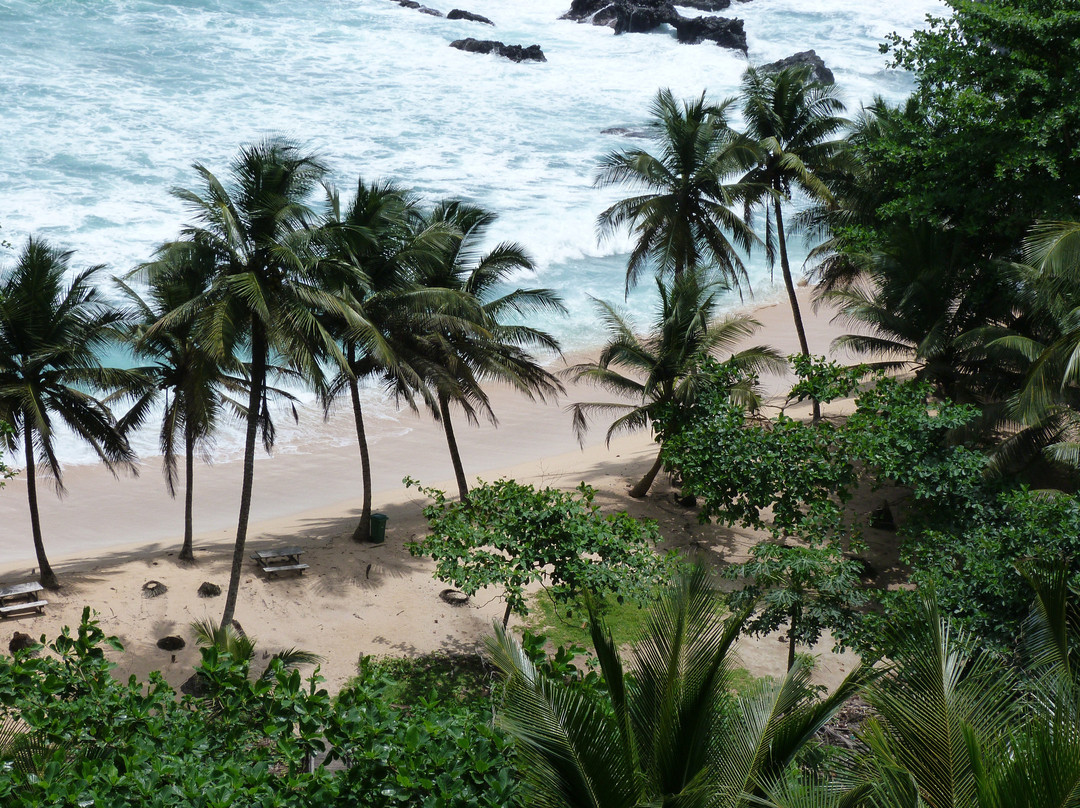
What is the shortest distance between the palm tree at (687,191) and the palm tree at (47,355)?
11.4 m

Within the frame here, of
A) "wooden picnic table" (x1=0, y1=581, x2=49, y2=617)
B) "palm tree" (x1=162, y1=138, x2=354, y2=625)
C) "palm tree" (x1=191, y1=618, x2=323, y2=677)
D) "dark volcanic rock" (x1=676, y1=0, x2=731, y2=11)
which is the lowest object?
"wooden picnic table" (x1=0, y1=581, x2=49, y2=617)

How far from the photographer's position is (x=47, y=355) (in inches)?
601

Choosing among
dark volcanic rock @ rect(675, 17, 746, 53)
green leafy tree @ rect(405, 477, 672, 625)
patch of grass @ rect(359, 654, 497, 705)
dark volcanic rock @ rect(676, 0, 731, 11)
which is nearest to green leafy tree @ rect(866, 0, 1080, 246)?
green leafy tree @ rect(405, 477, 672, 625)

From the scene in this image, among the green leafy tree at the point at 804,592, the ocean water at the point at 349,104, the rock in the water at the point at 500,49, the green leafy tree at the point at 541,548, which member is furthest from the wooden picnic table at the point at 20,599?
the rock in the water at the point at 500,49

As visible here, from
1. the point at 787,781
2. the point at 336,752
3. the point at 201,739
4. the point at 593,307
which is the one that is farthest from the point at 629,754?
the point at 593,307

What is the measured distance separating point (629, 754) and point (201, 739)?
3.57 m

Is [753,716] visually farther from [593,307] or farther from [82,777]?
[593,307]

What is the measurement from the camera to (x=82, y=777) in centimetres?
669

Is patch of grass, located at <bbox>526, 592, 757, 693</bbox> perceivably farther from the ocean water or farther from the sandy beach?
the ocean water

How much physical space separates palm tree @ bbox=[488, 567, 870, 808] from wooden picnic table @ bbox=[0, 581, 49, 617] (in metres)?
11.2

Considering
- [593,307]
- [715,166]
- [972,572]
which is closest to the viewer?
[972,572]

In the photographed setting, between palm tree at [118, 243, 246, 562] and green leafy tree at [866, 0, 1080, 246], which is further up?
green leafy tree at [866, 0, 1080, 246]

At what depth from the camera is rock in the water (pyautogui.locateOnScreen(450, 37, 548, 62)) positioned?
2721 inches

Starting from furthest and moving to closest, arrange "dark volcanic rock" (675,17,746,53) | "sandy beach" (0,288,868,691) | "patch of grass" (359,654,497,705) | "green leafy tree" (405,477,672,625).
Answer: "dark volcanic rock" (675,17,746,53) → "sandy beach" (0,288,868,691) → "patch of grass" (359,654,497,705) → "green leafy tree" (405,477,672,625)
